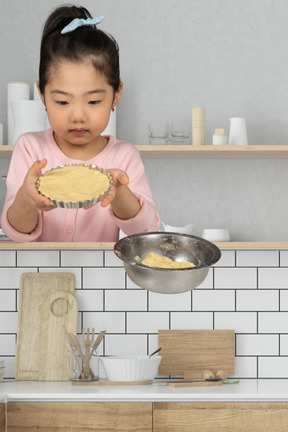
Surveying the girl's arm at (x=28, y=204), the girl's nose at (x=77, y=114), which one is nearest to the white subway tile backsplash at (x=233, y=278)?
the girl's arm at (x=28, y=204)

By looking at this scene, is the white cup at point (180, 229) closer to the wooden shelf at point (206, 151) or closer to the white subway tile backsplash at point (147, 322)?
the wooden shelf at point (206, 151)

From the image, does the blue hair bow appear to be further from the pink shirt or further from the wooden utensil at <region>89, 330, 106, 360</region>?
the wooden utensil at <region>89, 330, 106, 360</region>

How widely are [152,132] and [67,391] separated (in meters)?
1.15

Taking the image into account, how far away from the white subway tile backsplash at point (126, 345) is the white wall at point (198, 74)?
58cm

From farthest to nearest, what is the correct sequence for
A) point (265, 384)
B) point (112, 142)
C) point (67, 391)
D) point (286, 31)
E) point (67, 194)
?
point (286, 31) → point (265, 384) → point (67, 391) → point (112, 142) → point (67, 194)

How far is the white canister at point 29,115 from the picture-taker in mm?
3211

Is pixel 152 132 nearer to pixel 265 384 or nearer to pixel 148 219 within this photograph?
pixel 265 384

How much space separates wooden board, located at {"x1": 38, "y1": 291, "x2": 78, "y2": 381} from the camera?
330 cm

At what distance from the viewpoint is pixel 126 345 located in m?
3.47

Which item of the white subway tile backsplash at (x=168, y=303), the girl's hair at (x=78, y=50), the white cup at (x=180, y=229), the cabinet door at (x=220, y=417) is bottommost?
the cabinet door at (x=220, y=417)

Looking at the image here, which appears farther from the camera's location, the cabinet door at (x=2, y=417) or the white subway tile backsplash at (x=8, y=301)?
the white subway tile backsplash at (x=8, y=301)

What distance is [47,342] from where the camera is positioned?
10.9 feet

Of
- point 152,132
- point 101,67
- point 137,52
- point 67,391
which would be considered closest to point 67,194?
point 101,67

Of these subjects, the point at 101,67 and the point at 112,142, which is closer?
the point at 101,67
